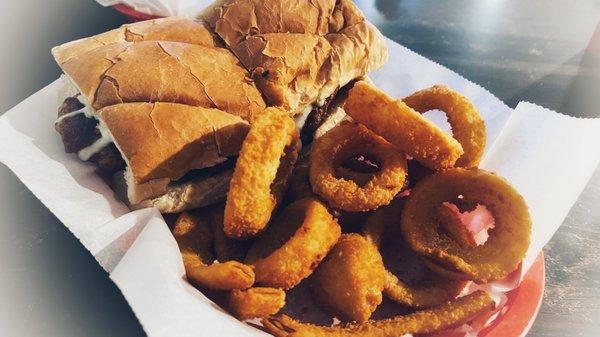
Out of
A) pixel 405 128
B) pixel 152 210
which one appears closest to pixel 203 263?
pixel 152 210

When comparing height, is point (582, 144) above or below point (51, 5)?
below

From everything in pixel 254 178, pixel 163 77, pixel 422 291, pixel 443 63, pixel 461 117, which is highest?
pixel 163 77

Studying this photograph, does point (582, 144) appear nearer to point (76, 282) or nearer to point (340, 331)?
point (340, 331)

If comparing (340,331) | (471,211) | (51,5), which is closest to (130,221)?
(340,331)

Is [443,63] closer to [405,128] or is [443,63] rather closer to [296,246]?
[405,128]

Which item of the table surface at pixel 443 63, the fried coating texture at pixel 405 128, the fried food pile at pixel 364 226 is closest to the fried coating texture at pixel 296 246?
the fried food pile at pixel 364 226

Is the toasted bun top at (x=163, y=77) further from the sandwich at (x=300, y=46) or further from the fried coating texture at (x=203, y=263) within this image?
the fried coating texture at (x=203, y=263)
